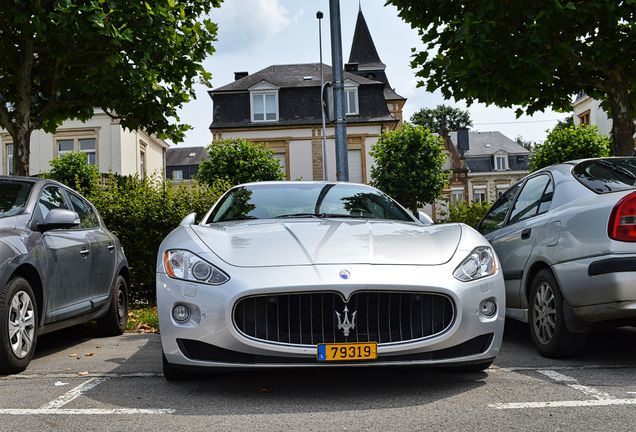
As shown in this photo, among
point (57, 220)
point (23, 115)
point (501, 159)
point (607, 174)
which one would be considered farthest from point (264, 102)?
point (607, 174)

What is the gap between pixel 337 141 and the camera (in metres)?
9.69

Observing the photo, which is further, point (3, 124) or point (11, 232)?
point (3, 124)

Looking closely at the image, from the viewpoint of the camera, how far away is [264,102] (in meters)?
46.6

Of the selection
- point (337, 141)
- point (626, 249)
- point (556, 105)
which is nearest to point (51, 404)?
point (626, 249)

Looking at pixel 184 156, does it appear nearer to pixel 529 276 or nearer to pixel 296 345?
pixel 529 276

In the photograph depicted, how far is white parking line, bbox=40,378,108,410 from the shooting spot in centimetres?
411

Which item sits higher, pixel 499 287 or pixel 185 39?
pixel 185 39

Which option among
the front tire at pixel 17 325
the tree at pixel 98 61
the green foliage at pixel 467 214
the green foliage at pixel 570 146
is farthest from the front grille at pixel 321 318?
the green foliage at pixel 570 146

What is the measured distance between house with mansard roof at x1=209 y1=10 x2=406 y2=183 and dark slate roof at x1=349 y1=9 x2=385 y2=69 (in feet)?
38.2

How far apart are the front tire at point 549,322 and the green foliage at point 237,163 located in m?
32.0

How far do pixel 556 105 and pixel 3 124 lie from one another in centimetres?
831

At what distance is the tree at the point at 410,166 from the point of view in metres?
39.7

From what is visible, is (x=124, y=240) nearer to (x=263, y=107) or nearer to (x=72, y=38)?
(x=72, y=38)

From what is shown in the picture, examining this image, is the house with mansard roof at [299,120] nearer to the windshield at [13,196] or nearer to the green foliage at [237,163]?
the green foliage at [237,163]
